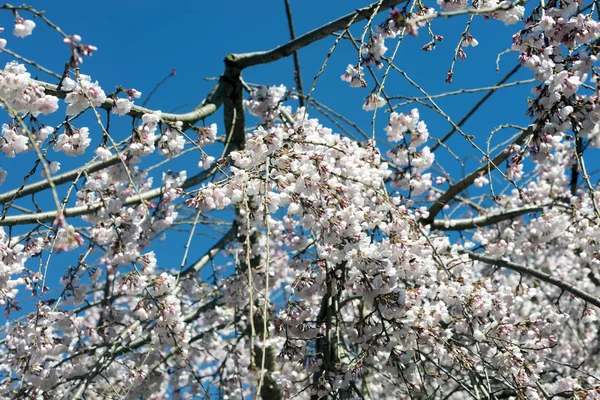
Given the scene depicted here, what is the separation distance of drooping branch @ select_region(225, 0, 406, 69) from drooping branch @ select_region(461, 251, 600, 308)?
1.62 m

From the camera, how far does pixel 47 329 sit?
3334mm

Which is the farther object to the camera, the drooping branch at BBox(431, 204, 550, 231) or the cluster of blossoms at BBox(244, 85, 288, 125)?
the drooping branch at BBox(431, 204, 550, 231)

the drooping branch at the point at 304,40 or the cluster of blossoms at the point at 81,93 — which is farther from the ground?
the drooping branch at the point at 304,40

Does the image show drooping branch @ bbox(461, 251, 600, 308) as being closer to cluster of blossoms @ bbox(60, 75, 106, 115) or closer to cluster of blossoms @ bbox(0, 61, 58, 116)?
cluster of blossoms @ bbox(60, 75, 106, 115)

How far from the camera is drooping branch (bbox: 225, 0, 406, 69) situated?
9.95 feet

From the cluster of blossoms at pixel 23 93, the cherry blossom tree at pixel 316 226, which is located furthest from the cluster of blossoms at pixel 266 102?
the cluster of blossoms at pixel 23 93

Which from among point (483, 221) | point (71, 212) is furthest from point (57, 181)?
point (483, 221)

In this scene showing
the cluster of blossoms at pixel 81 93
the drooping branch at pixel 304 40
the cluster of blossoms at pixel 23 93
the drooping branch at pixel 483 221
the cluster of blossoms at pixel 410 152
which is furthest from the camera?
the drooping branch at pixel 483 221

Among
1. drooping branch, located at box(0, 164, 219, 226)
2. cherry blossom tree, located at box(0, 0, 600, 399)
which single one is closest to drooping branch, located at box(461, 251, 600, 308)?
cherry blossom tree, located at box(0, 0, 600, 399)

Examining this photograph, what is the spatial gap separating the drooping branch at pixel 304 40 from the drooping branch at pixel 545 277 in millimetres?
1619

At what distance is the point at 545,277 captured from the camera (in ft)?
11.2

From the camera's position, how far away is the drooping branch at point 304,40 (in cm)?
303

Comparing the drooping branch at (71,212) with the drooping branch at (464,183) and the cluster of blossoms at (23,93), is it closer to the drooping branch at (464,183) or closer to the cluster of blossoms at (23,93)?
the cluster of blossoms at (23,93)

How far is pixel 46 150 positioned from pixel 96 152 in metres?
0.26
